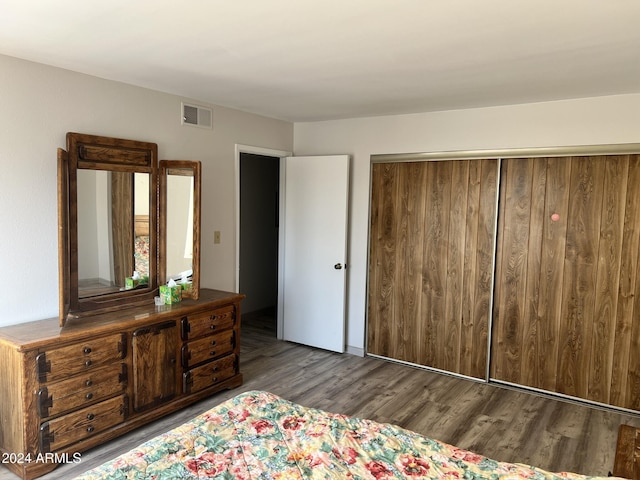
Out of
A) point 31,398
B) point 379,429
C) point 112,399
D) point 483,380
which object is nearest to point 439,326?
point 483,380

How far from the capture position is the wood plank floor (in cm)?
280

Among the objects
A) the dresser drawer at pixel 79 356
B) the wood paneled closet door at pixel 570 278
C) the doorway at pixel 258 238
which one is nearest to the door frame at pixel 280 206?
the doorway at pixel 258 238

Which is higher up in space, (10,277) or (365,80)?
(365,80)

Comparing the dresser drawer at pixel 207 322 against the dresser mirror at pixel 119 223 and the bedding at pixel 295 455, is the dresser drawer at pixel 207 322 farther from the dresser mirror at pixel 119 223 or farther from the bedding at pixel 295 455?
the bedding at pixel 295 455

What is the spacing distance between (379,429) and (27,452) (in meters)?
1.86

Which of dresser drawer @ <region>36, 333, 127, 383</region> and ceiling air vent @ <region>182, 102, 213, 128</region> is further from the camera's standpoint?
ceiling air vent @ <region>182, 102, 213, 128</region>

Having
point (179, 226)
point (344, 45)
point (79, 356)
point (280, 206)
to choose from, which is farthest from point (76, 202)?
point (280, 206)

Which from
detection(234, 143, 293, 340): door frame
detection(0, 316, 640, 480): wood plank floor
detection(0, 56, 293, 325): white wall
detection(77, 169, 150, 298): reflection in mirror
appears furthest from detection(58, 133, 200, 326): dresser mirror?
detection(0, 316, 640, 480): wood plank floor

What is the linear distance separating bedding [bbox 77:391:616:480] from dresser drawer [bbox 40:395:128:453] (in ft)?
3.46

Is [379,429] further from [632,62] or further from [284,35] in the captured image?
[632,62]

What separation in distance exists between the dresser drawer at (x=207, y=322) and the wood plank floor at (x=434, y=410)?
0.52 metres

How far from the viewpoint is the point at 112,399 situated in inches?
109

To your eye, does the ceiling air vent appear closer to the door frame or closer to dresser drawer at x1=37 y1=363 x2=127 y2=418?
the door frame

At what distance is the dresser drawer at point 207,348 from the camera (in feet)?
10.6
